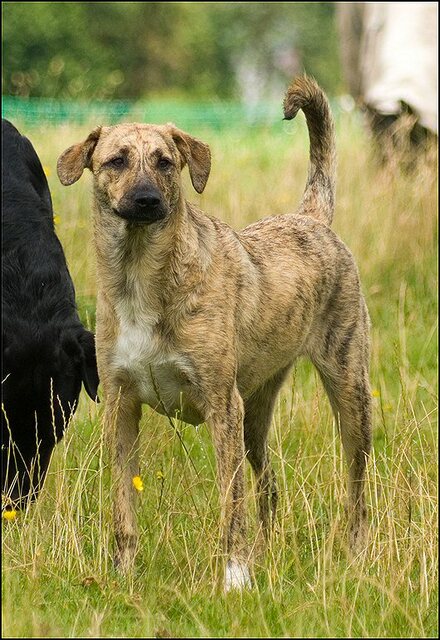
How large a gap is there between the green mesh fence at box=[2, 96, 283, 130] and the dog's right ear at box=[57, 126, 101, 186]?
6454 millimetres

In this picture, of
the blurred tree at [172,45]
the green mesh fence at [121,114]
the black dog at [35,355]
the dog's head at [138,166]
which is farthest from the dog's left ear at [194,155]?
the blurred tree at [172,45]

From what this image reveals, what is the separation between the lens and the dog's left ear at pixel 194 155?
16.2 feet

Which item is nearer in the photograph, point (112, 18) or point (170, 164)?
point (170, 164)

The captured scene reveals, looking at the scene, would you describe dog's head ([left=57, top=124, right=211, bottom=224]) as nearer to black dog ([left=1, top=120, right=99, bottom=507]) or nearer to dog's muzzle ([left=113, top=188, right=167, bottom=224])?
dog's muzzle ([left=113, top=188, right=167, bottom=224])

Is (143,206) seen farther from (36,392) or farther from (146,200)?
(36,392)

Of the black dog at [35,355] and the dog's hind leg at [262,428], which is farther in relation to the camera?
the dog's hind leg at [262,428]

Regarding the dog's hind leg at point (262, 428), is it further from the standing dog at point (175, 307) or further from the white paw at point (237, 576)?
the white paw at point (237, 576)

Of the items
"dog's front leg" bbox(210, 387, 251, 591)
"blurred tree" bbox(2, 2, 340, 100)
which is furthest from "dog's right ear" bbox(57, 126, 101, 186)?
"blurred tree" bbox(2, 2, 340, 100)

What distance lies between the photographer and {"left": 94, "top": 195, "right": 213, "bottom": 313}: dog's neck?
476 centimetres

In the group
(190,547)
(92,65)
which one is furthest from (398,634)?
(92,65)

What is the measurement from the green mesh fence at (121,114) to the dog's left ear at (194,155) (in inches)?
254

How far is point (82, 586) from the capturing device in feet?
14.2

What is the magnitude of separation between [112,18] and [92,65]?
2.08m

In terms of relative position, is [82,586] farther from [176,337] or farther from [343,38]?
[343,38]
